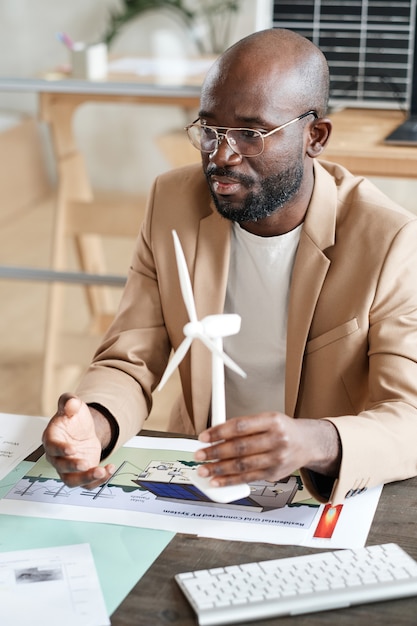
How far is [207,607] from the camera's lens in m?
0.95

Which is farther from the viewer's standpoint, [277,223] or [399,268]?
[277,223]

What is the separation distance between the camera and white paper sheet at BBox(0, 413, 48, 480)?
1321mm

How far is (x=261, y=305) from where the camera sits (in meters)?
1.57

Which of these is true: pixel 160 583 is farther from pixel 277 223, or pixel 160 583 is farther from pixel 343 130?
pixel 343 130

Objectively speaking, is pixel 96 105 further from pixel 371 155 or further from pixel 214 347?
pixel 214 347

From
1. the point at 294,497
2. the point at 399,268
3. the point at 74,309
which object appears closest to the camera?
the point at 294,497

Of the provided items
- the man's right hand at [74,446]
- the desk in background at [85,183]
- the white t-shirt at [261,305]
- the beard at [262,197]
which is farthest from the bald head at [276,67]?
the desk in background at [85,183]

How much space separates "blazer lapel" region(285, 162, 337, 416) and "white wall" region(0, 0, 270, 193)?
4.20 meters

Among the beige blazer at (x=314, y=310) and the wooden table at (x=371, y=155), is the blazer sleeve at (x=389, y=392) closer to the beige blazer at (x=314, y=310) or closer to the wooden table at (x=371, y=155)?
the beige blazer at (x=314, y=310)

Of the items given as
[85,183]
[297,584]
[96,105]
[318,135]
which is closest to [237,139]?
[318,135]

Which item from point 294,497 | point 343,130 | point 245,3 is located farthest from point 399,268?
point 245,3

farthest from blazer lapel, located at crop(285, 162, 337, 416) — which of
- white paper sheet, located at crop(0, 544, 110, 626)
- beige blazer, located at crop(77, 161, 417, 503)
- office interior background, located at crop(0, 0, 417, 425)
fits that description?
office interior background, located at crop(0, 0, 417, 425)

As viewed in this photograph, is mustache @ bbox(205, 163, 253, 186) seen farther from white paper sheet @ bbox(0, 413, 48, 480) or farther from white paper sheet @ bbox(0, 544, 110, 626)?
white paper sheet @ bbox(0, 544, 110, 626)

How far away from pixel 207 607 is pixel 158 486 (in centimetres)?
31
